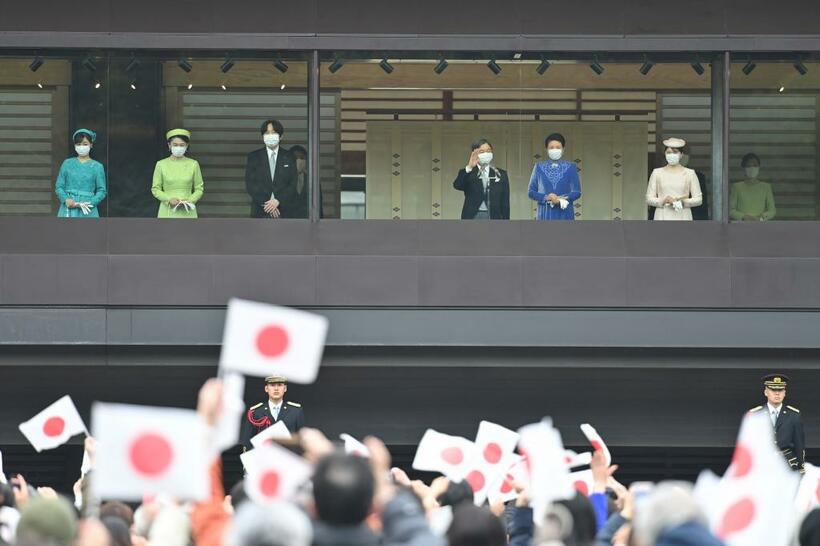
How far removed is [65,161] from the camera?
61.8 ft

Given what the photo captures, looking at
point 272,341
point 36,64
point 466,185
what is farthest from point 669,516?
point 36,64

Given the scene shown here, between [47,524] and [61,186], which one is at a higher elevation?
[61,186]

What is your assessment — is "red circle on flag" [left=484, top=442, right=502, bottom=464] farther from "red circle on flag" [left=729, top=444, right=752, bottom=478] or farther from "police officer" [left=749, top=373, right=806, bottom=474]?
"police officer" [left=749, top=373, right=806, bottom=474]

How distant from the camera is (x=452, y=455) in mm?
12703

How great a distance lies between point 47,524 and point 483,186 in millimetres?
12905

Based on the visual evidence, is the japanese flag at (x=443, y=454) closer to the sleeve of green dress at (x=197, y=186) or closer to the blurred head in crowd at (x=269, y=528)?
the blurred head in crowd at (x=269, y=528)

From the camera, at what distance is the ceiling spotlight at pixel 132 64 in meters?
19.1

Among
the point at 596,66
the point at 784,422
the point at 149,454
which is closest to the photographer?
the point at 149,454

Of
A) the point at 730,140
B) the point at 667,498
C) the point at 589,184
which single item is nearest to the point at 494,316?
the point at 589,184

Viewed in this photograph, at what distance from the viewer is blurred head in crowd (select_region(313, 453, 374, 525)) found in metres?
6.31

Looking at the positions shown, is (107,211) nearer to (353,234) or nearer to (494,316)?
(353,234)

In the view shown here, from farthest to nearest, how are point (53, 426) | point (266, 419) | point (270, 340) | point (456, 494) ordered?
point (266, 419) → point (53, 426) → point (456, 494) → point (270, 340)

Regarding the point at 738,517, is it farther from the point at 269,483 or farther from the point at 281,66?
the point at 281,66

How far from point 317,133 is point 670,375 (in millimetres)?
5113
